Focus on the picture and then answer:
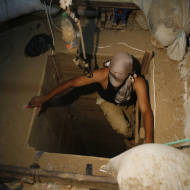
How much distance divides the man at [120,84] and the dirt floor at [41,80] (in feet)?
0.36

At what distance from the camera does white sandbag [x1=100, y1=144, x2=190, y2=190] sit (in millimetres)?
1003

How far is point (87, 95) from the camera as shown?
3.42 meters

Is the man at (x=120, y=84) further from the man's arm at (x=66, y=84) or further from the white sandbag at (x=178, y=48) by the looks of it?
the white sandbag at (x=178, y=48)

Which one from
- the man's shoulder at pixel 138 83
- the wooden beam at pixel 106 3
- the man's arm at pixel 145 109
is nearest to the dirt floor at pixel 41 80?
the man's arm at pixel 145 109

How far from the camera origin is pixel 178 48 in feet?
7.68

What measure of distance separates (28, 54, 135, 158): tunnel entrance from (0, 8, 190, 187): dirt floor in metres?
0.18

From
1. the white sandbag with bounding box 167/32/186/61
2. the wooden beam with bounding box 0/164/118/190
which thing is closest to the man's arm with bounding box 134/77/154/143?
the white sandbag with bounding box 167/32/186/61

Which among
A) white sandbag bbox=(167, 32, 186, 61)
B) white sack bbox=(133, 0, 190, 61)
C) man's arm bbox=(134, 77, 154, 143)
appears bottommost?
man's arm bbox=(134, 77, 154, 143)

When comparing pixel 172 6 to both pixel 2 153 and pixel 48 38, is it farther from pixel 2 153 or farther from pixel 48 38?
pixel 2 153

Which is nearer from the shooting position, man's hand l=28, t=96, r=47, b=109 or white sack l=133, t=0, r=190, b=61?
white sack l=133, t=0, r=190, b=61

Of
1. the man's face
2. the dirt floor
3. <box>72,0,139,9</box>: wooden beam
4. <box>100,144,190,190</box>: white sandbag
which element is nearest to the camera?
<box>100,144,190,190</box>: white sandbag

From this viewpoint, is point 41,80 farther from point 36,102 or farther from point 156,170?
point 156,170

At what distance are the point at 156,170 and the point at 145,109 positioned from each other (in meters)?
1.21

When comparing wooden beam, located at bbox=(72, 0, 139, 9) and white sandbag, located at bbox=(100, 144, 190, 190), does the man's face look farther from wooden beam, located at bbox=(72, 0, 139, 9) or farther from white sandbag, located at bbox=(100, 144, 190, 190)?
wooden beam, located at bbox=(72, 0, 139, 9)
